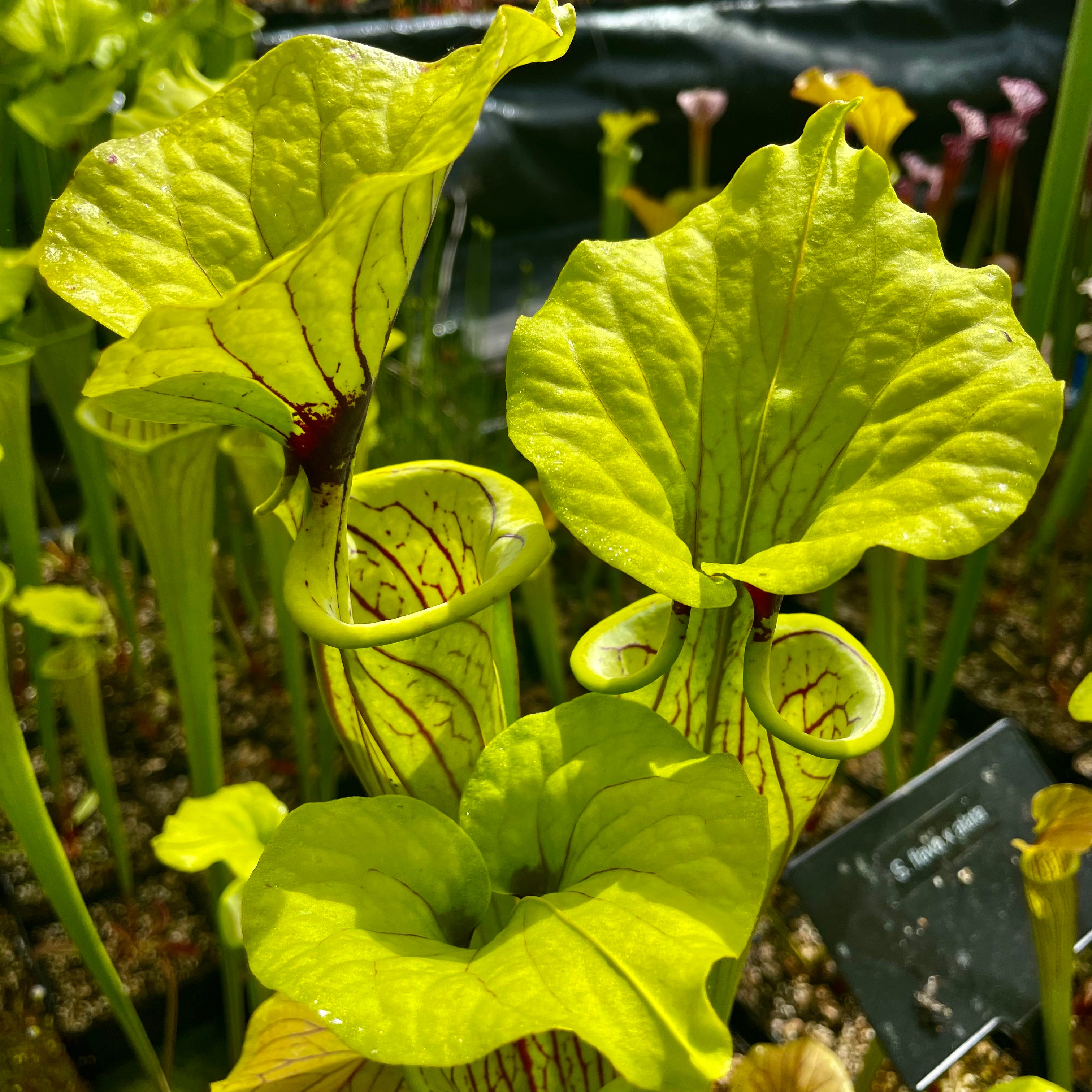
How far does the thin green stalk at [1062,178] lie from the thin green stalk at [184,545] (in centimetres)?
68

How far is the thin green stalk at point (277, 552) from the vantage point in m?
0.79

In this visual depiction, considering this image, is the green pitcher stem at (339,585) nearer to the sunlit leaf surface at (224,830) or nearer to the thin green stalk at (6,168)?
the sunlit leaf surface at (224,830)

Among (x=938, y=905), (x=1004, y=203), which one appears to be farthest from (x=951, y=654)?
(x=1004, y=203)

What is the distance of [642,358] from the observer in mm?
467

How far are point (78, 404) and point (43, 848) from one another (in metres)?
0.46

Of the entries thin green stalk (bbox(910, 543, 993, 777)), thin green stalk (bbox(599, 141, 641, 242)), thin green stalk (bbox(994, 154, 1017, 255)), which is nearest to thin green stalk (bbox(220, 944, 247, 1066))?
thin green stalk (bbox(910, 543, 993, 777))

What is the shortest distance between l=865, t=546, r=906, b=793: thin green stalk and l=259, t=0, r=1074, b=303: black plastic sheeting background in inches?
44.1

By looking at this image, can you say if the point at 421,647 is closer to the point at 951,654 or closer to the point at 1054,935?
the point at 1054,935

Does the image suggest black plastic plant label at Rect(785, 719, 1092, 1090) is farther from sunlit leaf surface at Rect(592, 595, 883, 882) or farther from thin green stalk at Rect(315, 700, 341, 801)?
thin green stalk at Rect(315, 700, 341, 801)

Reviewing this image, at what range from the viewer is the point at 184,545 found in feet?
2.58

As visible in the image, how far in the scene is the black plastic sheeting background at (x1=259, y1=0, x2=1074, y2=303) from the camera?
1948 mm

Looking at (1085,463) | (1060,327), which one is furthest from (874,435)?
(1060,327)

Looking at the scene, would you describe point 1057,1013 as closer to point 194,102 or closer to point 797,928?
point 797,928

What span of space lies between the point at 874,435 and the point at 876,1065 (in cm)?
52
